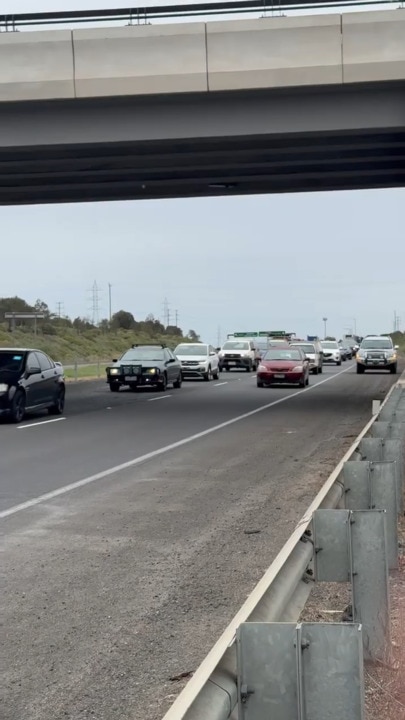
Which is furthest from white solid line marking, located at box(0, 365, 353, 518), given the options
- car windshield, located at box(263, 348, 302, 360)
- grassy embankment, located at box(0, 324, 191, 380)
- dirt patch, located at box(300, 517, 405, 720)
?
grassy embankment, located at box(0, 324, 191, 380)

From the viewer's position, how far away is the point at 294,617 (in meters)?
3.97

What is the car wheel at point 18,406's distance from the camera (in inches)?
756

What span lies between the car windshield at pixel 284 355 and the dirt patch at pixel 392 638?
85.7 feet

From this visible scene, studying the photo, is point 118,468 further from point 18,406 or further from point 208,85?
point 208,85

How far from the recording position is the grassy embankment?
69.8m

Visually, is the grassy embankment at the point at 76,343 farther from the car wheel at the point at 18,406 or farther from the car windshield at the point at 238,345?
the car wheel at the point at 18,406

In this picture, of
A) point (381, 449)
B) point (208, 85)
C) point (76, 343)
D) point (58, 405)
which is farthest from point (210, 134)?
point (76, 343)

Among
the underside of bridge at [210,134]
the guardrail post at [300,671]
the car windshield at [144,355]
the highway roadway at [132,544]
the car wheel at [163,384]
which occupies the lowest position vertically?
the highway roadway at [132,544]

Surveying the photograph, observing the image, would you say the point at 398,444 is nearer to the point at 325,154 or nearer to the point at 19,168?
the point at 325,154

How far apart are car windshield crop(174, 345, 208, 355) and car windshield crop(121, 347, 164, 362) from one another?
25.7 ft

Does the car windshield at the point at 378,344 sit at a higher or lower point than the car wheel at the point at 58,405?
higher

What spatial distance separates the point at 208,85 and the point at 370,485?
1367 centimetres

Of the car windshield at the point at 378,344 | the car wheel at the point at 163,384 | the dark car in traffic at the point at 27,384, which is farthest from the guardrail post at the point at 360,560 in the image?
the car windshield at the point at 378,344

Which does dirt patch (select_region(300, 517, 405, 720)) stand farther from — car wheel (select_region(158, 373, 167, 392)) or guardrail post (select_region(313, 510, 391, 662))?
car wheel (select_region(158, 373, 167, 392))
